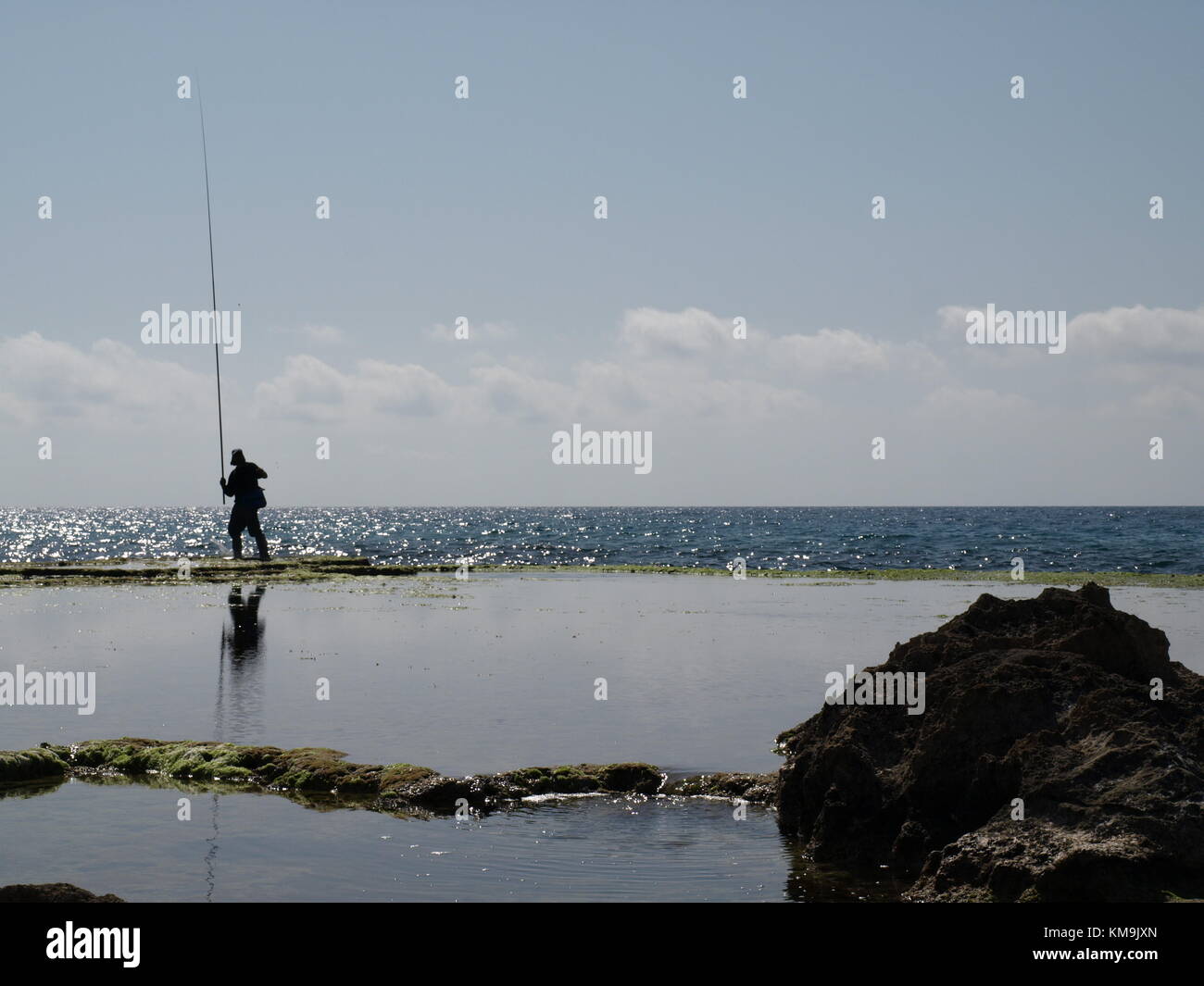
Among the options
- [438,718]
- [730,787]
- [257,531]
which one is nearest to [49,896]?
[730,787]

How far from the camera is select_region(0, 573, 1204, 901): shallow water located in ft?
27.6

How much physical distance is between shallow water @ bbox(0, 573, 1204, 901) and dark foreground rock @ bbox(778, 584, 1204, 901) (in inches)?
26.7

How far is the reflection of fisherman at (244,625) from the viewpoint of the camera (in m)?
20.2

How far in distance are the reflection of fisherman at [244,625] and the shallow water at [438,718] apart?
0.10 metres

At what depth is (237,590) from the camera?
33.4 metres

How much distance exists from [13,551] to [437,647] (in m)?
76.6

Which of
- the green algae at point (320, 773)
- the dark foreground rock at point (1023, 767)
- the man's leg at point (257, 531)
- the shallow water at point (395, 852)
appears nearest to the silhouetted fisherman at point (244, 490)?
the man's leg at point (257, 531)

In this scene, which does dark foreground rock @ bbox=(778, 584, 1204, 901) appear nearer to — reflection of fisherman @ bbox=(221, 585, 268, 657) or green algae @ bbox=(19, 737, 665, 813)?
green algae @ bbox=(19, 737, 665, 813)

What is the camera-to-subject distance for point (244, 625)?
24.1m

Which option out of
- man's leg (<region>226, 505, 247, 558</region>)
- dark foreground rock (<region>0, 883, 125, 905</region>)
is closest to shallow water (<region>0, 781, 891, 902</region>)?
dark foreground rock (<region>0, 883, 125, 905</region>)

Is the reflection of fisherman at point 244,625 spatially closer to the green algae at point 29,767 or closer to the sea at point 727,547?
the green algae at point 29,767

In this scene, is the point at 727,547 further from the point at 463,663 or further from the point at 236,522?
the point at 463,663

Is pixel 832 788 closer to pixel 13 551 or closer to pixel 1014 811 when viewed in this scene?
pixel 1014 811
